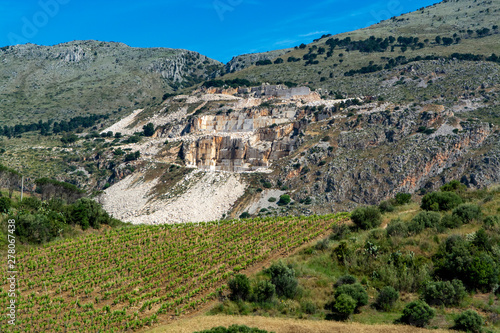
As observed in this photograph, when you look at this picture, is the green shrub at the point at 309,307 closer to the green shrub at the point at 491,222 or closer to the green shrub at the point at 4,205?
the green shrub at the point at 491,222

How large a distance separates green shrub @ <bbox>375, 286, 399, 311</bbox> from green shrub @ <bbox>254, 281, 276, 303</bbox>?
17.4 ft

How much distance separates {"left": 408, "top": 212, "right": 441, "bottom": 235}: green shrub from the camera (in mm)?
27605

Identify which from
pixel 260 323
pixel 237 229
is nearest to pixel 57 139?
pixel 237 229

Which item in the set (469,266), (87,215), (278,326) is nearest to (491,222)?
(469,266)

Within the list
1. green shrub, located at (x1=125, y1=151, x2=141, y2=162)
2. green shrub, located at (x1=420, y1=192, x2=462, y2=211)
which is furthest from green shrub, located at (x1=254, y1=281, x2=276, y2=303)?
green shrub, located at (x1=125, y1=151, x2=141, y2=162)

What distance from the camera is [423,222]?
92.1 feet

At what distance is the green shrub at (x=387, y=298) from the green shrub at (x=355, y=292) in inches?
28.5

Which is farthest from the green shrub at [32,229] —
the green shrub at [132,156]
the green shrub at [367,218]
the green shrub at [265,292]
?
the green shrub at [132,156]

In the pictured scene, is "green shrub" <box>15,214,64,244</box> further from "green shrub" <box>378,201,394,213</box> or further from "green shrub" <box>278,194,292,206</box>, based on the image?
"green shrub" <box>278,194,292,206</box>

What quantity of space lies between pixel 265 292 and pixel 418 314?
7.55 metres

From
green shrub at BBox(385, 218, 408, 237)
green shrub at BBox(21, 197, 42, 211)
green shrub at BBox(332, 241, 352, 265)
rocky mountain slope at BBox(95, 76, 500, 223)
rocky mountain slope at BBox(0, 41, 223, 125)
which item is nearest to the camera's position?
green shrub at BBox(332, 241, 352, 265)

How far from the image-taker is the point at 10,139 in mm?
119438

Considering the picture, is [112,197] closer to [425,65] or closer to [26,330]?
[26,330]

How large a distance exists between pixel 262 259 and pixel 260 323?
9.07 meters
